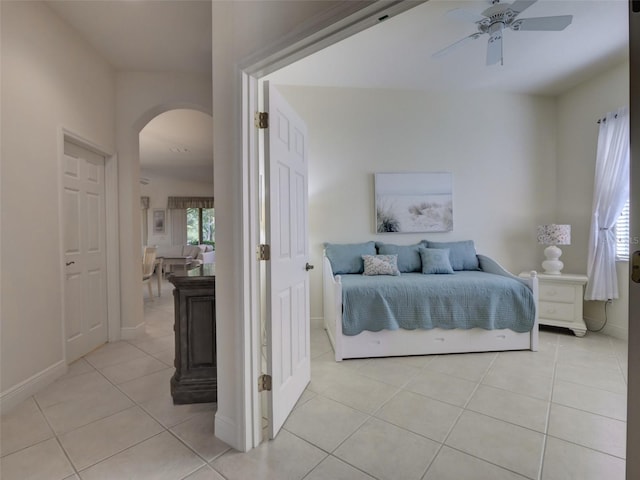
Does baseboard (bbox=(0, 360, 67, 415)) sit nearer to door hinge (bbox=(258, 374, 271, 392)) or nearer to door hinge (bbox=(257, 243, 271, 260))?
door hinge (bbox=(258, 374, 271, 392))

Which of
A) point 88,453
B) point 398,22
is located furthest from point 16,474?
point 398,22

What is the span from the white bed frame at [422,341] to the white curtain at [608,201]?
3.26 feet

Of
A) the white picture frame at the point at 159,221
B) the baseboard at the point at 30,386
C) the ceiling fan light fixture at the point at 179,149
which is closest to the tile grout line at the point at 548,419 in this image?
the baseboard at the point at 30,386

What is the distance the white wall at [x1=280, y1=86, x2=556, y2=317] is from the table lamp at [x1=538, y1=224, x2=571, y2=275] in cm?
42

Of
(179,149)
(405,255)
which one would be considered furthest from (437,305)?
(179,149)

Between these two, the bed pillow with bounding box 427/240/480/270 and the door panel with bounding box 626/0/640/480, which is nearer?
the door panel with bounding box 626/0/640/480

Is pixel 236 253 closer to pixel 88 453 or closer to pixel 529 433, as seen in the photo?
pixel 88 453

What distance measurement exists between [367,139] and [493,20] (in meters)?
1.65

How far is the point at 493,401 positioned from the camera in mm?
1911

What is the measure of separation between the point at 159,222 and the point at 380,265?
304 inches

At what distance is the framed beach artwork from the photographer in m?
3.62

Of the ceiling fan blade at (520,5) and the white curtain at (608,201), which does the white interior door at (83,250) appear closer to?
the ceiling fan blade at (520,5)

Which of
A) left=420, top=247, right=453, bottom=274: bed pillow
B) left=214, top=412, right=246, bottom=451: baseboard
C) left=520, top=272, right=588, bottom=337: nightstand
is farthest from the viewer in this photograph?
left=420, top=247, right=453, bottom=274: bed pillow

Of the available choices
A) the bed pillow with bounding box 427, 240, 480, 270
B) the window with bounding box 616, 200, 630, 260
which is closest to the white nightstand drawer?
the window with bounding box 616, 200, 630, 260
